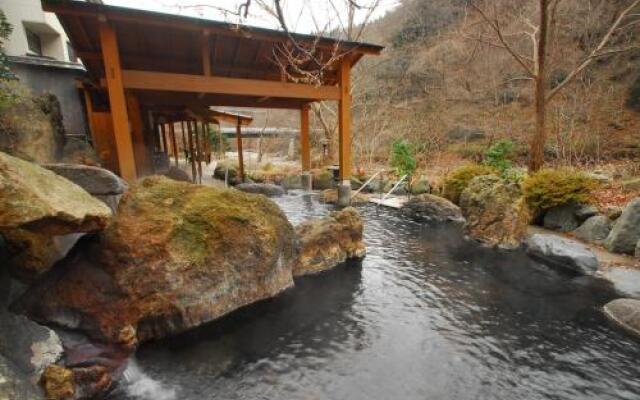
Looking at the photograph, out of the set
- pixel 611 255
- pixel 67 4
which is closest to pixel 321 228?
pixel 611 255

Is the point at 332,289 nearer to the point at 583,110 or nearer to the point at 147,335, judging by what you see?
the point at 147,335

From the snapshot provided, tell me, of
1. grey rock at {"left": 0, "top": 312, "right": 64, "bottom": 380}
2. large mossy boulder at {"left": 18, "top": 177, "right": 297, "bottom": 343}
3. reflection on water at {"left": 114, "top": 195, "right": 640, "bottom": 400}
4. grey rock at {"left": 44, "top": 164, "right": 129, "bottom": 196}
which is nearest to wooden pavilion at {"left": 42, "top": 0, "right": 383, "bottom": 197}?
grey rock at {"left": 44, "top": 164, "right": 129, "bottom": 196}

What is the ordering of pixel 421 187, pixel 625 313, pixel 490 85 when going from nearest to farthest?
pixel 625 313, pixel 421 187, pixel 490 85

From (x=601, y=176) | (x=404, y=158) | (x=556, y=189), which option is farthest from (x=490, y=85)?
(x=556, y=189)

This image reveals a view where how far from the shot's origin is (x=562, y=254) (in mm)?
7219

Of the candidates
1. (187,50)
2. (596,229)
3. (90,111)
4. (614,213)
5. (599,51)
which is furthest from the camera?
(599,51)

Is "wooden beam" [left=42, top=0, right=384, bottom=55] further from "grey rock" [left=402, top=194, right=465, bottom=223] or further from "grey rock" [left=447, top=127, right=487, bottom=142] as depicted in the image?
"grey rock" [left=447, top=127, right=487, bottom=142]

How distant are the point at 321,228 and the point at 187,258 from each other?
→ 10.6ft

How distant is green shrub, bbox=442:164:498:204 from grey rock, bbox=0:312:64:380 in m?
11.7

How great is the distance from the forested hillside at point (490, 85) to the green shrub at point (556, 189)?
5.26m

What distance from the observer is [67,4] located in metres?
6.89

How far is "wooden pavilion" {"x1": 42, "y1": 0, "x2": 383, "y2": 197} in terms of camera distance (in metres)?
7.67

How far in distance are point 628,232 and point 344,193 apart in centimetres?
763

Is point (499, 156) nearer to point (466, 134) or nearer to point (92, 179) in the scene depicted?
point (466, 134)
